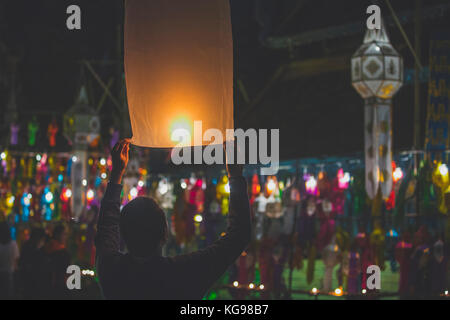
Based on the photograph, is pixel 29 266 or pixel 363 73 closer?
pixel 363 73

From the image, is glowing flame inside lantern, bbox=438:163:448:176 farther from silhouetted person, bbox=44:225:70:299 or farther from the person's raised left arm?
the person's raised left arm

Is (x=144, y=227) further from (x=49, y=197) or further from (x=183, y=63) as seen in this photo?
(x=49, y=197)

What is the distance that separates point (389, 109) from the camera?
9.30 metres

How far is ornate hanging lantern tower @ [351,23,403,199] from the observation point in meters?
9.08

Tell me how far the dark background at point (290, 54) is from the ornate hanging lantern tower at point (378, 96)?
116cm

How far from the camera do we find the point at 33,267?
10.5 meters

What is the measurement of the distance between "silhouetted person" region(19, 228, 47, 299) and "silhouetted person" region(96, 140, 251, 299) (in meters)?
7.68

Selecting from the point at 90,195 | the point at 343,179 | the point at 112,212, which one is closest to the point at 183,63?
the point at 112,212

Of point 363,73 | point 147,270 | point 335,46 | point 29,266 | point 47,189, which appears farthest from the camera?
point 47,189

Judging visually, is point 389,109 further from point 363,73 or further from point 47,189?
point 47,189

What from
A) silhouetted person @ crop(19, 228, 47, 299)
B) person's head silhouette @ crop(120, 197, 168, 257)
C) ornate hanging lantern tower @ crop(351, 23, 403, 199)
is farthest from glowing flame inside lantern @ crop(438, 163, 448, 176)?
person's head silhouette @ crop(120, 197, 168, 257)
